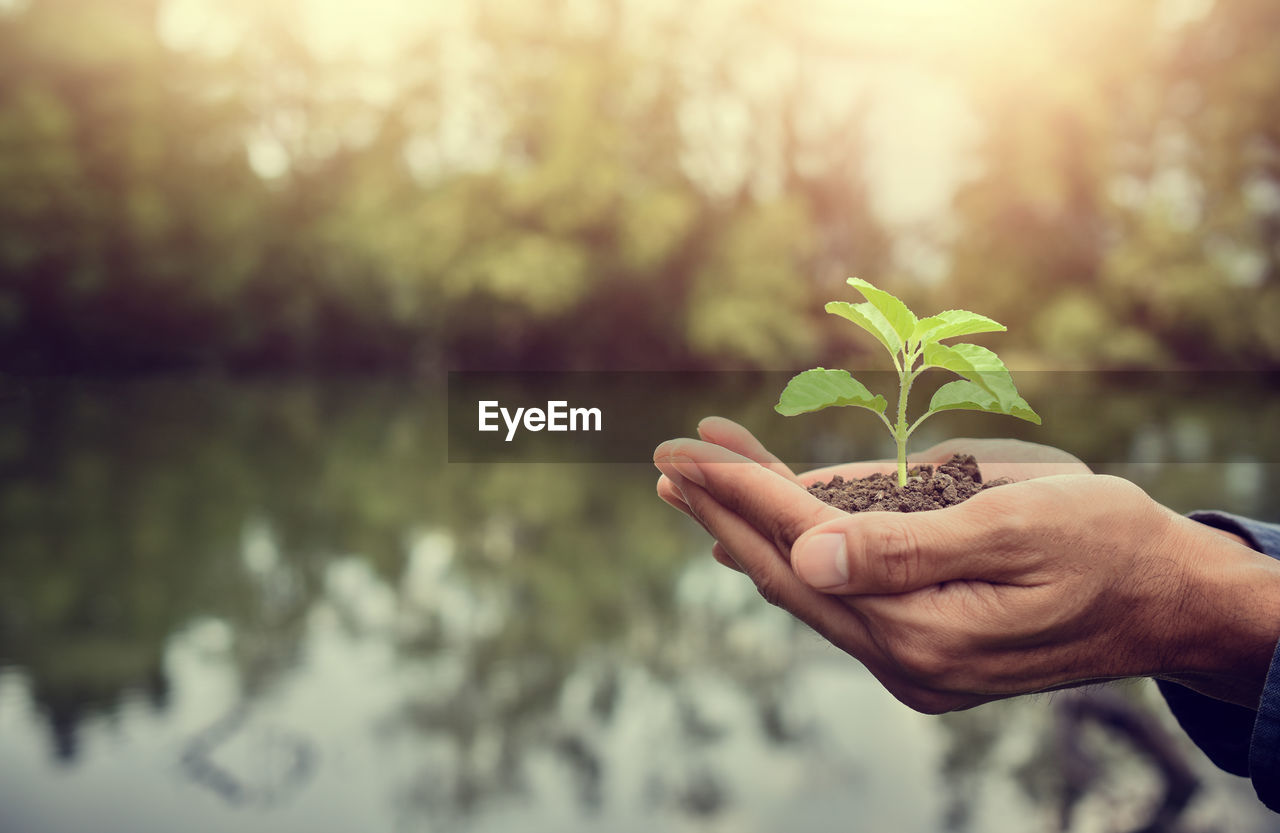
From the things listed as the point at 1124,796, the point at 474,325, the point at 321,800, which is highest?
the point at 474,325

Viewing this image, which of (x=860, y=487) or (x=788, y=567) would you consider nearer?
(x=788, y=567)

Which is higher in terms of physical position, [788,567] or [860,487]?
[860,487]

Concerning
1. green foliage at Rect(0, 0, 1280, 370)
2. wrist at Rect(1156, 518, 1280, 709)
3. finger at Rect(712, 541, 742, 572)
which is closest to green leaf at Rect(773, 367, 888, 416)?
finger at Rect(712, 541, 742, 572)

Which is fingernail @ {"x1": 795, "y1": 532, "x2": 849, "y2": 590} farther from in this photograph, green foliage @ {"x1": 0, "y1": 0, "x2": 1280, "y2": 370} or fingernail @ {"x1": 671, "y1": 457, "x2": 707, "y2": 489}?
green foliage @ {"x1": 0, "y1": 0, "x2": 1280, "y2": 370}

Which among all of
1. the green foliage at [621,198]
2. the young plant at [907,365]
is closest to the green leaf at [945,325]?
the young plant at [907,365]

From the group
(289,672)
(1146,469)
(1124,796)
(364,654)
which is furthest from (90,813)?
(1146,469)

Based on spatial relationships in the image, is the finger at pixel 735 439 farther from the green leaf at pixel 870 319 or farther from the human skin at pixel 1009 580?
the green leaf at pixel 870 319

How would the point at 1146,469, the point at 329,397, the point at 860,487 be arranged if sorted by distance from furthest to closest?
the point at 329,397, the point at 1146,469, the point at 860,487

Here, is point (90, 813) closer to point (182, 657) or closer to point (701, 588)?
point (182, 657)
